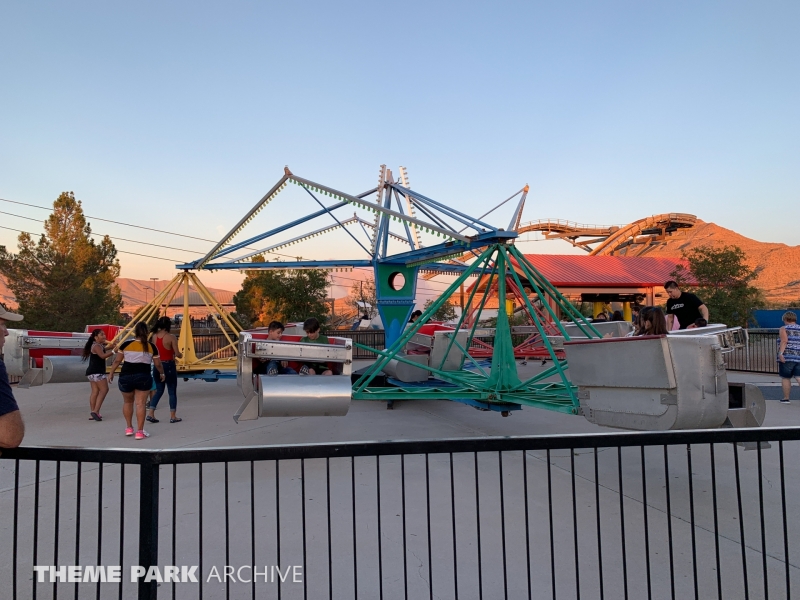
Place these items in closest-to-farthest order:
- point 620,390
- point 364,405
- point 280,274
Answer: point 620,390, point 364,405, point 280,274

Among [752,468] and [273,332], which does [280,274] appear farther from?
[752,468]

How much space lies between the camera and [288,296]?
25719mm

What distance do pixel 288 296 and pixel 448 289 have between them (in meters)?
19.7

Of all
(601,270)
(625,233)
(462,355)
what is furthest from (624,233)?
(462,355)

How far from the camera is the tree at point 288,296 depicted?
25688 mm

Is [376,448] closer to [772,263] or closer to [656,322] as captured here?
[656,322]

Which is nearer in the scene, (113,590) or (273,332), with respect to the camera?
(113,590)

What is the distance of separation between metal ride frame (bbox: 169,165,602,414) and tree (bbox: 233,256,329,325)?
44.8 ft

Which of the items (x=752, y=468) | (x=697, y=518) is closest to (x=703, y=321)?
(x=752, y=468)

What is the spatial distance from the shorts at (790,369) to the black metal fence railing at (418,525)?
427 cm

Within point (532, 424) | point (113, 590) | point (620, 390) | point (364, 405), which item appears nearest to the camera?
point (113, 590)

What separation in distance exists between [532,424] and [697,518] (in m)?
3.78

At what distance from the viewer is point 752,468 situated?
542 centimetres

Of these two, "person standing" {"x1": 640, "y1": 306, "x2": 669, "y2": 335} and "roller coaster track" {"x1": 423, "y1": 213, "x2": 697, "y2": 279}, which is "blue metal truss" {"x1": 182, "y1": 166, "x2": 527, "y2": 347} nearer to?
"person standing" {"x1": 640, "y1": 306, "x2": 669, "y2": 335}
